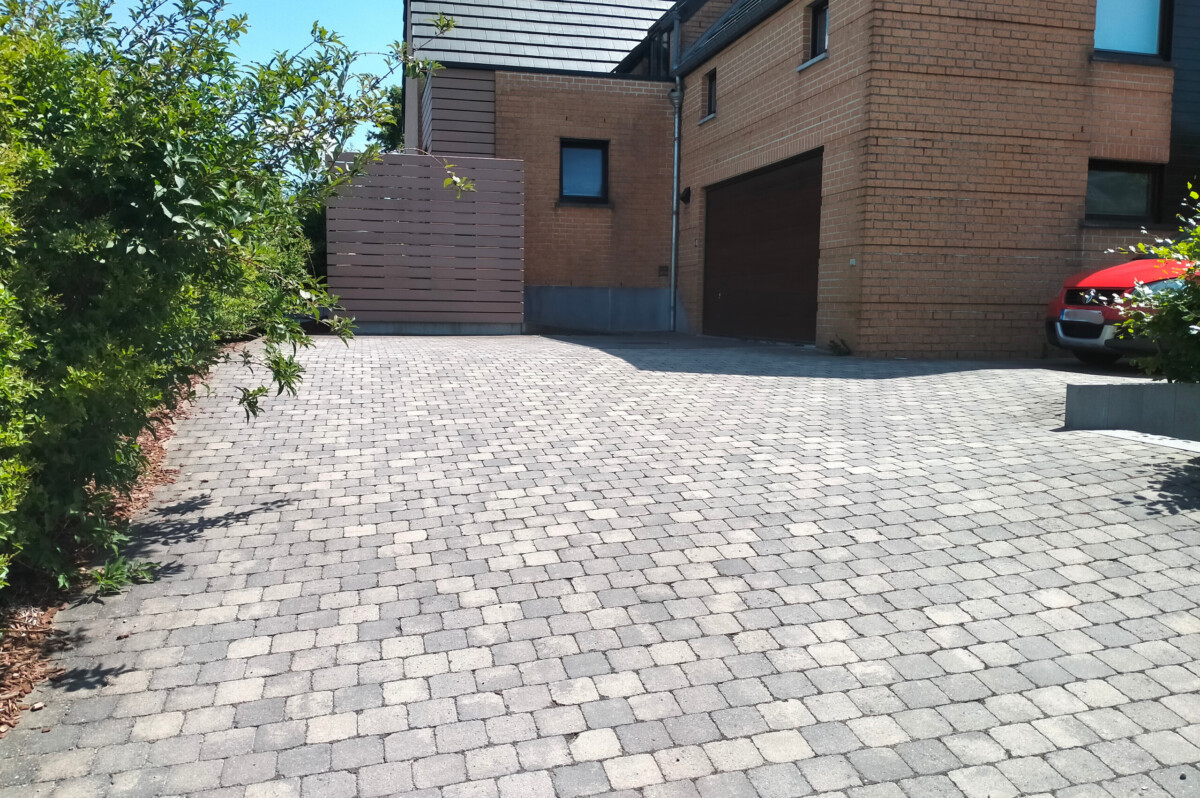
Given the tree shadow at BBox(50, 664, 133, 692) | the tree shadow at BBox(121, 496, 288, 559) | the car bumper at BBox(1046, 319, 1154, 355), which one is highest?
the car bumper at BBox(1046, 319, 1154, 355)

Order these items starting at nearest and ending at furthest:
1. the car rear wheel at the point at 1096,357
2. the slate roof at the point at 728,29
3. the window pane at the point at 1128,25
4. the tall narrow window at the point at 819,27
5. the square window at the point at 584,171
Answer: the car rear wheel at the point at 1096,357 → the window pane at the point at 1128,25 → the tall narrow window at the point at 819,27 → the slate roof at the point at 728,29 → the square window at the point at 584,171

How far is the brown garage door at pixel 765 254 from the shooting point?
14148mm

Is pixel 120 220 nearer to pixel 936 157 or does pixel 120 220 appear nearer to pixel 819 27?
pixel 936 157

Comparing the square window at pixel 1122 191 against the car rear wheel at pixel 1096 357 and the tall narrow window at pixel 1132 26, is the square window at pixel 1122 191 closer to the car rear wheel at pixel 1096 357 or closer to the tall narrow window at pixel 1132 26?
the tall narrow window at pixel 1132 26

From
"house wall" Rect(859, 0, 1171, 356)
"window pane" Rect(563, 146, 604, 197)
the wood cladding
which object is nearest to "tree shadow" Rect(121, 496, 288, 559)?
"house wall" Rect(859, 0, 1171, 356)

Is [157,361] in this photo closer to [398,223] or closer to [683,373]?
[683,373]

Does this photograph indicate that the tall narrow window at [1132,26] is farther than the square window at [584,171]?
No

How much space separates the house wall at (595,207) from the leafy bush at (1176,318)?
46.8 ft

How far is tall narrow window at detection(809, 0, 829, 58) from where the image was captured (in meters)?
13.9

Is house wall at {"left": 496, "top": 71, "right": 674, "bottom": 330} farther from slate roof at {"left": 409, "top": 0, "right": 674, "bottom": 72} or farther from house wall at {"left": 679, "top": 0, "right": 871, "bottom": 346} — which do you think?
house wall at {"left": 679, "top": 0, "right": 871, "bottom": 346}

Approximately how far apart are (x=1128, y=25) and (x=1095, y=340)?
558 centimetres

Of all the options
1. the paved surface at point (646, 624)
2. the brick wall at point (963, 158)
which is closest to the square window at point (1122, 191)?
the brick wall at point (963, 158)

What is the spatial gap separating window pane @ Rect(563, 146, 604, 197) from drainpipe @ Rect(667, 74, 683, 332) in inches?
64.6

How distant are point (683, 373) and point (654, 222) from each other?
1055cm
